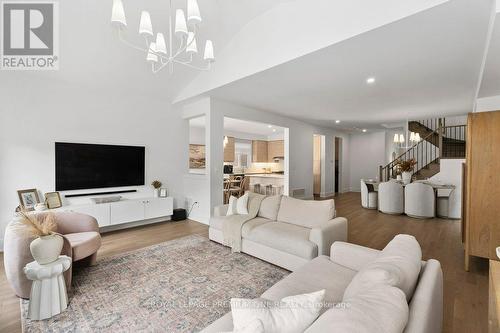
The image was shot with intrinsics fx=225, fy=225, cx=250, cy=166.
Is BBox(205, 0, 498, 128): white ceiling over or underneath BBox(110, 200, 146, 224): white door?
over

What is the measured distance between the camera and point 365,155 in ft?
30.2

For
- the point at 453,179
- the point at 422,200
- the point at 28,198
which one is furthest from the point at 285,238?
the point at 453,179

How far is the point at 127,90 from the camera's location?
4.34 m

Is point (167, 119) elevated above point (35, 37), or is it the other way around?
point (35, 37)

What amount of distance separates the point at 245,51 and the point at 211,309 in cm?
343

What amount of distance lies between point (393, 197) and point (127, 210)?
5.92m

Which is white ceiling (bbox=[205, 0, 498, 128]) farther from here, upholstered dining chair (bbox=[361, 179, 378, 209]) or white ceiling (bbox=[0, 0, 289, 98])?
upholstered dining chair (bbox=[361, 179, 378, 209])

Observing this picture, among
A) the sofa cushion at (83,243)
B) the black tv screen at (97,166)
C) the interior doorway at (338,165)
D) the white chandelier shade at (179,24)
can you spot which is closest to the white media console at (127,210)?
the black tv screen at (97,166)

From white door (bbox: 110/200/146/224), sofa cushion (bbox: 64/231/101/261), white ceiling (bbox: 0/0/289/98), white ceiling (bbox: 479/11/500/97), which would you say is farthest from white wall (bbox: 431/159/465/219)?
sofa cushion (bbox: 64/231/101/261)

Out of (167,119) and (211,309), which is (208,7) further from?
(211,309)

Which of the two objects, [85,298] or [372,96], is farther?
[372,96]

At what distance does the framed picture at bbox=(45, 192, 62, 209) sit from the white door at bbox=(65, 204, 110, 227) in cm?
27

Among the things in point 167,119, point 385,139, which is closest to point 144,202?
point 167,119

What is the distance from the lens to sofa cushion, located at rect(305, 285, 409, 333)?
2.48 feet
